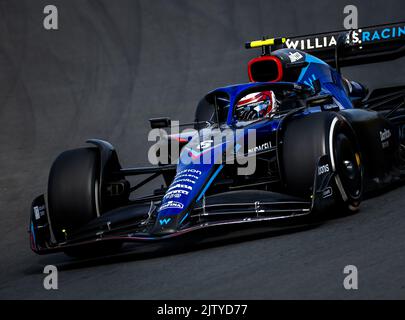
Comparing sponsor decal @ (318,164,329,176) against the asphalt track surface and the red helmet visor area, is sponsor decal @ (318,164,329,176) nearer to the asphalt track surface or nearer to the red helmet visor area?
the asphalt track surface

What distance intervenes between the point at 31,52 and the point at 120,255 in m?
8.47

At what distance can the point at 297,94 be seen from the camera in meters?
8.37

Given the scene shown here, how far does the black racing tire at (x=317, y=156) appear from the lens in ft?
22.9

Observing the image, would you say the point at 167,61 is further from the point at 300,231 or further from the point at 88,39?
the point at 300,231

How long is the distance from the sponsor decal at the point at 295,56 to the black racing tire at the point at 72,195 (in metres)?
2.55

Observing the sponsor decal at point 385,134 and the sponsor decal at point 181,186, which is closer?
the sponsor decal at point 181,186

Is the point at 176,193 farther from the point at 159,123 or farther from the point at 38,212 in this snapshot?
the point at 159,123

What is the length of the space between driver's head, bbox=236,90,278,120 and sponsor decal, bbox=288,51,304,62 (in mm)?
832

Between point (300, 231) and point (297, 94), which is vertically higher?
point (297, 94)

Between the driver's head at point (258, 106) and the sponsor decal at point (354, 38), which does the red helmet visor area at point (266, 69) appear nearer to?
the driver's head at point (258, 106)

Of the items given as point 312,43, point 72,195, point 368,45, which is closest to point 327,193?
point 72,195

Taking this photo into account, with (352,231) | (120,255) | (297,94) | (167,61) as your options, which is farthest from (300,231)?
(167,61)

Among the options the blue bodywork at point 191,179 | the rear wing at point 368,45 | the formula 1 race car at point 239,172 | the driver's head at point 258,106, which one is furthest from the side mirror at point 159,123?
the rear wing at point 368,45

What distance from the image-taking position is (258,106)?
26.6 ft
